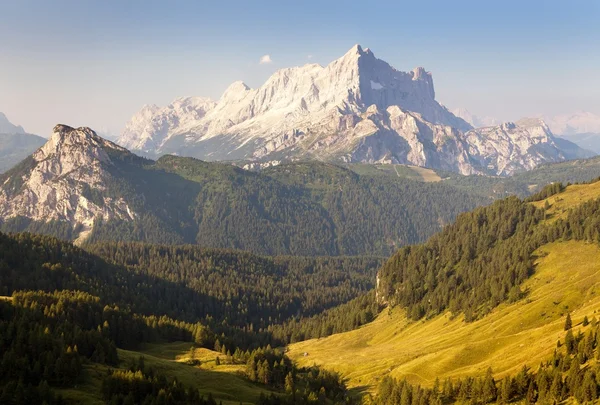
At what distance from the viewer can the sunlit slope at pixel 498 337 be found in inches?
4642

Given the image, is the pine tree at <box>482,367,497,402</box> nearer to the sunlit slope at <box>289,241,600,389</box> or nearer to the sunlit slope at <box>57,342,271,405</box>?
the sunlit slope at <box>289,241,600,389</box>

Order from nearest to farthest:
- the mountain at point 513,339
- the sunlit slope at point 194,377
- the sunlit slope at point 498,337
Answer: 1. the mountain at point 513,339
2. the sunlit slope at point 194,377
3. the sunlit slope at point 498,337

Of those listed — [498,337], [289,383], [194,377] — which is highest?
[498,337]

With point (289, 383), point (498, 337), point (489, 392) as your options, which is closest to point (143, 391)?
point (289, 383)

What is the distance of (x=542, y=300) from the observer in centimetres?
14550

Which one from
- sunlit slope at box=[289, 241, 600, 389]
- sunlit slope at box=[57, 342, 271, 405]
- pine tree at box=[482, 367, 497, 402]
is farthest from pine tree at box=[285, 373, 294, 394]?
pine tree at box=[482, 367, 497, 402]

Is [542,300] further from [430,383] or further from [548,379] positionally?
[548,379]

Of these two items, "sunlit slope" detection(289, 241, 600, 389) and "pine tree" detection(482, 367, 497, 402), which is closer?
"pine tree" detection(482, 367, 497, 402)

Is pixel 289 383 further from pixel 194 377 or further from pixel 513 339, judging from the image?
pixel 513 339

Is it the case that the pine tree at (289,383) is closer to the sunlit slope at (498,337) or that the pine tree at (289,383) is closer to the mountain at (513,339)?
the mountain at (513,339)

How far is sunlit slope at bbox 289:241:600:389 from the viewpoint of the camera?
117912mm

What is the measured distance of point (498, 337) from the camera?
134m

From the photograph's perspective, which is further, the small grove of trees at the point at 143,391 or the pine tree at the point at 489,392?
the pine tree at the point at 489,392

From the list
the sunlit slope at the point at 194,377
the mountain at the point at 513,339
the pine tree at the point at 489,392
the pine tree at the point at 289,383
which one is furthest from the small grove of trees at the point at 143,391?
the pine tree at the point at 489,392
